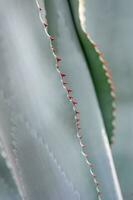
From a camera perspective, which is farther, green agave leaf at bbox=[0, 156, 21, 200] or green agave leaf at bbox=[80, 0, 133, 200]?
green agave leaf at bbox=[80, 0, 133, 200]

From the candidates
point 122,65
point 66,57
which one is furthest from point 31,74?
point 122,65

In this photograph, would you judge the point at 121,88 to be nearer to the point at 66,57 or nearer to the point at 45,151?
the point at 66,57

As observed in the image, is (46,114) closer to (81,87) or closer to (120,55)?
(81,87)

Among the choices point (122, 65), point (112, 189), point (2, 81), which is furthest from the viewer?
point (122, 65)

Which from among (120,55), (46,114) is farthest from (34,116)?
(120,55)

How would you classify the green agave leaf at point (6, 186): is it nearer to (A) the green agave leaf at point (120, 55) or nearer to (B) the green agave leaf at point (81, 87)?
(B) the green agave leaf at point (81, 87)

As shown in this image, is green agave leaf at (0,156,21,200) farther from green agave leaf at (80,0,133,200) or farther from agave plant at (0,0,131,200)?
green agave leaf at (80,0,133,200)

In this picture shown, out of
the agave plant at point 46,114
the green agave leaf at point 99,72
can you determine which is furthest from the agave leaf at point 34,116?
the green agave leaf at point 99,72

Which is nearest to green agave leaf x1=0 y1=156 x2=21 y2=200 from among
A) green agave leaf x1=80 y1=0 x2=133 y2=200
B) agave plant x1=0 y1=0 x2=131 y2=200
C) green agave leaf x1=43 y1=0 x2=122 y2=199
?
agave plant x1=0 y1=0 x2=131 y2=200
